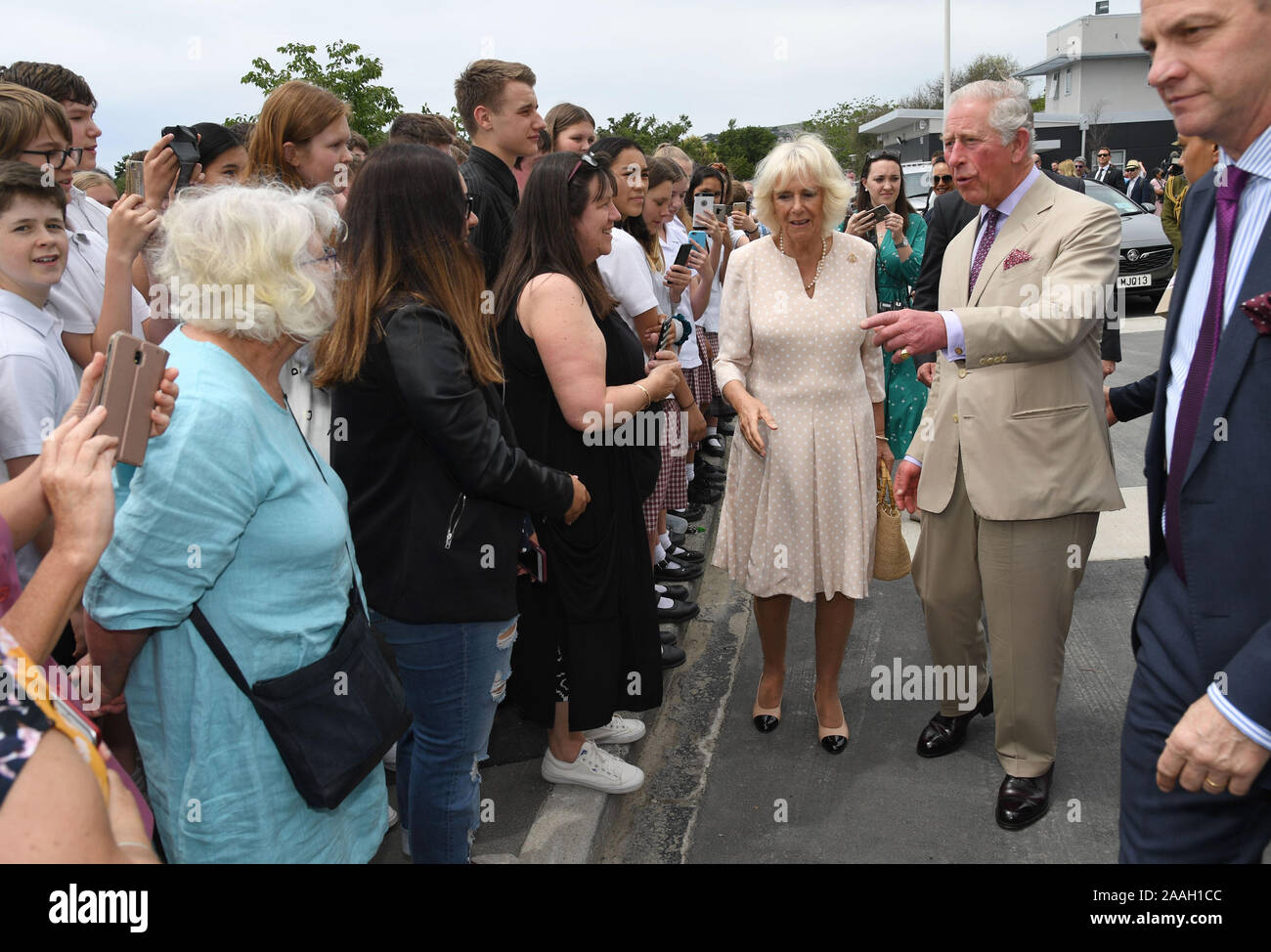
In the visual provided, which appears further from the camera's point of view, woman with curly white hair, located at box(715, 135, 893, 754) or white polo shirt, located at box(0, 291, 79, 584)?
woman with curly white hair, located at box(715, 135, 893, 754)

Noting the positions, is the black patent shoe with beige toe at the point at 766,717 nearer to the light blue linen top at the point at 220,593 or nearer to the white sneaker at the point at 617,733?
the white sneaker at the point at 617,733

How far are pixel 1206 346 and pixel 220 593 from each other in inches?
73.6

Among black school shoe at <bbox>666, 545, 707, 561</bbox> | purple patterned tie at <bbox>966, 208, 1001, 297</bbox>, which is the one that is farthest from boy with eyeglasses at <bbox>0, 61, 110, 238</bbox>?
black school shoe at <bbox>666, 545, 707, 561</bbox>

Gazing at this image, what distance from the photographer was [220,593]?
1.83m

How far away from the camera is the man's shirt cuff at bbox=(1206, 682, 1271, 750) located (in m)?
1.60

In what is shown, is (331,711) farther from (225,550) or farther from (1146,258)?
(1146,258)

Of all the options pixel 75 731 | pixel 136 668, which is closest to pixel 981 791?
pixel 136 668

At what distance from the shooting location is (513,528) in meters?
2.57

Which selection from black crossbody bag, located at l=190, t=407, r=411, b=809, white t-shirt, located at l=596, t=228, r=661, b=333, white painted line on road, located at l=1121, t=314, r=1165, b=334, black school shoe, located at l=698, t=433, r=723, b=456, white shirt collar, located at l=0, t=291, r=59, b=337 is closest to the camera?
black crossbody bag, located at l=190, t=407, r=411, b=809

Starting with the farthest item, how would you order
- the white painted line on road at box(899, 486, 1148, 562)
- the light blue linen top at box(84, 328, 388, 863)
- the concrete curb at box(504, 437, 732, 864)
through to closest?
the white painted line on road at box(899, 486, 1148, 562) → the concrete curb at box(504, 437, 732, 864) → the light blue linen top at box(84, 328, 388, 863)

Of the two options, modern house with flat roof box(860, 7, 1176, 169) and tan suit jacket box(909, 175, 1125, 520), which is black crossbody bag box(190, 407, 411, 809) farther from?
modern house with flat roof box(860, 7, 1176, 169)

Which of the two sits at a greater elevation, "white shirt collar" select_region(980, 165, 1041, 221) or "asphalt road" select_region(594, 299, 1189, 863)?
"white shirt collar" select_region(980, 165, 1041, 221)
